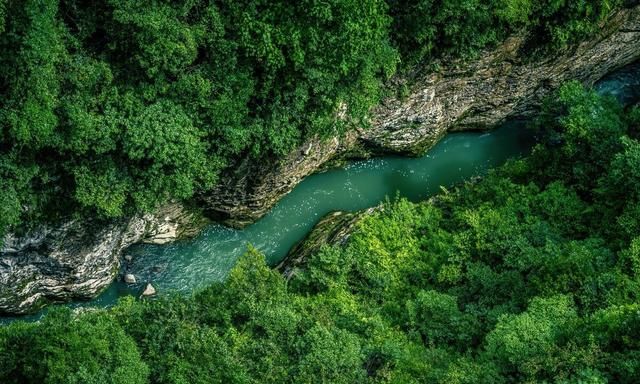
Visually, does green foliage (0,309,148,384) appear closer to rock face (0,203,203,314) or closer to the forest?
the forest

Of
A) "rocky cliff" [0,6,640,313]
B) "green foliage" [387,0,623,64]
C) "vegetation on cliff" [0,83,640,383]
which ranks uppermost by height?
"green foliage" [387,0,623,64]

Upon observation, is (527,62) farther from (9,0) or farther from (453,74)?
(9,0)

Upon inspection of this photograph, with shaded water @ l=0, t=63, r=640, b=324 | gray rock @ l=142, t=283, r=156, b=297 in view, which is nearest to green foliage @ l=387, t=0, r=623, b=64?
shaded water @ l=0, t=63, r=640, b=324

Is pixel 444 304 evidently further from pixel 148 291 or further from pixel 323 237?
pixel 148 291

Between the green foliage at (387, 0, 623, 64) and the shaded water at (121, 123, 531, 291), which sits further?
the shaded water at (121, 123, 531, 291)

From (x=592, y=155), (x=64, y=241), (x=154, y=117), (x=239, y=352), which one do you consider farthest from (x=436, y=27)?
(x=64, y=241)

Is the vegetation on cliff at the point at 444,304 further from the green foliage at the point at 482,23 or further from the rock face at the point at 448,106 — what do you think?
the green foliage at the point at 482,23
